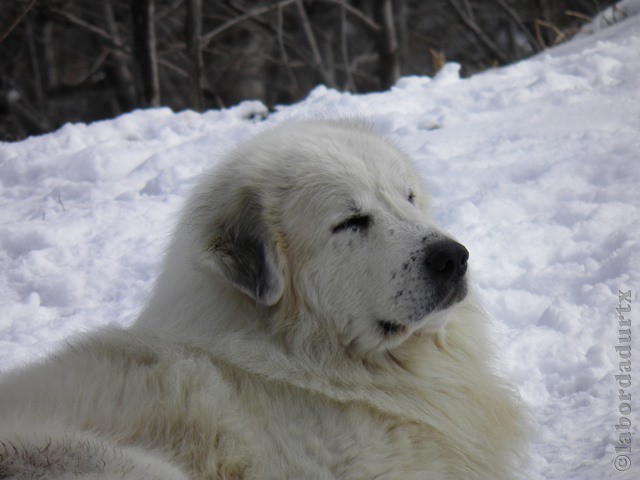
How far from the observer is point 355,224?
349cm

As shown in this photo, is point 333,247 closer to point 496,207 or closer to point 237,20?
point 496,207

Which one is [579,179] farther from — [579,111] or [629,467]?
[629,467]

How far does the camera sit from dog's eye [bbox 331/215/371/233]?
348 cm

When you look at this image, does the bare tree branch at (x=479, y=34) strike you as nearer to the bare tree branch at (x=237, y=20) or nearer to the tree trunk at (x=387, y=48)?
the tree trunk at (x=387, y=48)

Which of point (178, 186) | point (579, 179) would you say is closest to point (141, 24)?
point (178, 186)

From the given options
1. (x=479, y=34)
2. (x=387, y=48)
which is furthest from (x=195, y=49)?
(x=479, y=34)

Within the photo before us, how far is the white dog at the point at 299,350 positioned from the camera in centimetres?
303

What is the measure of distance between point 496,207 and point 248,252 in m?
2.86

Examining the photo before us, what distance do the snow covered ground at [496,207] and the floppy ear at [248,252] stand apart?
1440 millimetres

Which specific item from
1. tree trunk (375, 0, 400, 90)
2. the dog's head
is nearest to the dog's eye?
the dog's head

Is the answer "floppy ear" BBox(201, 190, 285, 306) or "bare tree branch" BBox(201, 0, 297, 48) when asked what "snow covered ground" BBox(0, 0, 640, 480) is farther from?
"bare tree branch" BBox(201, 0, 297, 48)

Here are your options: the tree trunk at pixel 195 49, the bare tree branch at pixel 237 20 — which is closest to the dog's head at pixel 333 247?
the tree trunk at pixel 195 49

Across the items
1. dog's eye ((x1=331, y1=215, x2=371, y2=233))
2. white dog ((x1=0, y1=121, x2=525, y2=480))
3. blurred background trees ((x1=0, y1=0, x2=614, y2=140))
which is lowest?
blurred background trees ((x1=0, y1=0, x2=614, y2=140))

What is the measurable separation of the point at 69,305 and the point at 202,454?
9.26ft
